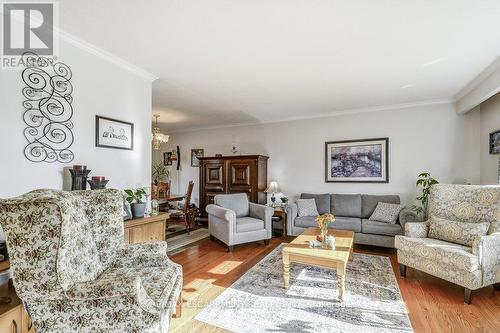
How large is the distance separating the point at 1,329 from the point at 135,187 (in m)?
1.72

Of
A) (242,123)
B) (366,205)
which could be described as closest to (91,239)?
(366,205)

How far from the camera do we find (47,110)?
2.15 m

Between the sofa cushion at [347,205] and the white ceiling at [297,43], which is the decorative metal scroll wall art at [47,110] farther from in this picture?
the sofa cushion at [347,205]

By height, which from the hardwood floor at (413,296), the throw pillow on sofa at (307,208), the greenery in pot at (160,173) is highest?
the greenery in pot at (160,173)

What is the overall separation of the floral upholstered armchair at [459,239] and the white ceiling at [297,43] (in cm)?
157

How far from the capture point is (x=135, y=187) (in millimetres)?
2949

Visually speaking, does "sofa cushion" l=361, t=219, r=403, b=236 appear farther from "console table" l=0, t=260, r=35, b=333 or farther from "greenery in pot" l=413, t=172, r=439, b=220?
"console table" l=0, t=260, r=35, b=333

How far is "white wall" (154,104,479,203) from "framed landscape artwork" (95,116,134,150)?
134 inches

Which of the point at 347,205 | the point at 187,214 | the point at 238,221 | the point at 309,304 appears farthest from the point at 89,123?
the point at 347,205

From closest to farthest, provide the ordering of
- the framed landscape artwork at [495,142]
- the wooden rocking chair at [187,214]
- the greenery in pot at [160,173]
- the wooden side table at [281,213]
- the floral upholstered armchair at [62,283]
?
the floral upholstered armchair at [62,283] → the framed landscape artwork at [495,142] → the wooden side table at [281,213] → the wooden rocking chair at [187,214] → the greenery in pot at [160,173]

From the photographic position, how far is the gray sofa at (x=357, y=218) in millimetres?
3808

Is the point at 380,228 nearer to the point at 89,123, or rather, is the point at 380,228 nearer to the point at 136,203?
the point at 136,203

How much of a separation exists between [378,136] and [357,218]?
1.62 metres

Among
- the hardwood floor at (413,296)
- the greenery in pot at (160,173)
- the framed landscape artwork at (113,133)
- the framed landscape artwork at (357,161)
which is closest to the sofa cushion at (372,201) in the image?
the framed landscape artwork at (357,161)
